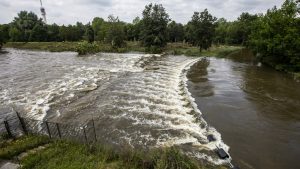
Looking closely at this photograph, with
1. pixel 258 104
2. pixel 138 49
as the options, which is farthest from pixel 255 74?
pixel 138 49

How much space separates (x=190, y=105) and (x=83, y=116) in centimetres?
Result: 721

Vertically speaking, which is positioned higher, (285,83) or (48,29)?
(48,29)

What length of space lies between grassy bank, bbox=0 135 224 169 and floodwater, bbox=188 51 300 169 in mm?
2706

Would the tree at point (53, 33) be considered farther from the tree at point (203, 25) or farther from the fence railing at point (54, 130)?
the fence railing at point (54, 130)

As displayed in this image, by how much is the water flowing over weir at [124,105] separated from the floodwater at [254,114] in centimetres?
89

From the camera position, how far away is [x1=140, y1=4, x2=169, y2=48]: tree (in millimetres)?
55906

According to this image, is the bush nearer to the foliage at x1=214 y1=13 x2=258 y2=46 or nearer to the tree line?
the tree line

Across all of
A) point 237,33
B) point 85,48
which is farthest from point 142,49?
point 237,33

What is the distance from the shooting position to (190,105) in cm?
1655

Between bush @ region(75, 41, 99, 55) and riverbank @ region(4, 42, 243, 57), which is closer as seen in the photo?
riverbank @ region(4, 42, 243, 57)

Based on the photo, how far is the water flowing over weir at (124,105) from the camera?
473 inches

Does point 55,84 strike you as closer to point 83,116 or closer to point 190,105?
point 83,116

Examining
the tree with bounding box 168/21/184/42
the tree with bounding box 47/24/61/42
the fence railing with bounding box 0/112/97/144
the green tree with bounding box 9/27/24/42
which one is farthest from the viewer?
the tree with bounding box 47/24/61/42

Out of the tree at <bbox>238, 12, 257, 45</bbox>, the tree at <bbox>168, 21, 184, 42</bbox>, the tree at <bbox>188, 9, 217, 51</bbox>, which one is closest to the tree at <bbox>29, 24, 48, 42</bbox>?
the tree at <bbox>168, 21, 184, 42</bbox>
